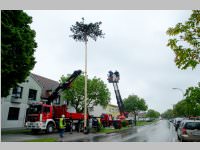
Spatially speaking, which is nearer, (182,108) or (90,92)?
(90,92)

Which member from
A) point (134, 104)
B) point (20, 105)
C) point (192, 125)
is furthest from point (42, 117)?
point (134, 104)

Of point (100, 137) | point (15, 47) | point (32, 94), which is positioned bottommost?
point (100, 137)

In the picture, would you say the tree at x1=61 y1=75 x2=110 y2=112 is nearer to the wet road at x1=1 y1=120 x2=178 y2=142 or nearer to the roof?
the roof

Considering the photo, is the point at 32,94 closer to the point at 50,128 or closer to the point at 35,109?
the point at 35,109

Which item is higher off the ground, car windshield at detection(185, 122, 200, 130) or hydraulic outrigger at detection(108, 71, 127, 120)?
hydraulic outrigger at detection(108, 71, 127, 120)

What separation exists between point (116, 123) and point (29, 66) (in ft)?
66.5

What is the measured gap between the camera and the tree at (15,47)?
55.6 feet

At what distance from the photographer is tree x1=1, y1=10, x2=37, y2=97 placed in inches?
667

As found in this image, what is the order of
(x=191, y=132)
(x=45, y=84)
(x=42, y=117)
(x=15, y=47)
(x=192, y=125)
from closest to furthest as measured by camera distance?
(x=191, y=132) → (x=192, y=125) → (x=15, y=47) → (x=42, y=117) → (x=45, y=84)

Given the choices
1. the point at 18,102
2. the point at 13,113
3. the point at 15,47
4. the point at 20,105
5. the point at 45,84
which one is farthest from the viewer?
the point at 45,84

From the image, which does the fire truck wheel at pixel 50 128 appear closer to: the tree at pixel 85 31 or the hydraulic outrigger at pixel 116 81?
the tree at pixel 85 31

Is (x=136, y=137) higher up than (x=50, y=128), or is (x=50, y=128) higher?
(x=50, y=128)

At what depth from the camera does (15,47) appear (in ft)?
58.6

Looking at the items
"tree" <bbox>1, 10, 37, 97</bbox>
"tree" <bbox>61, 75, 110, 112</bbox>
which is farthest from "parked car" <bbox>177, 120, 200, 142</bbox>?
"tree" <bbox>61, 75, 110, 112</bbox>
